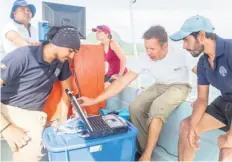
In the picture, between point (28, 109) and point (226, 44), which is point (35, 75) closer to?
point (28, 109)

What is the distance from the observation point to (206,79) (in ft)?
5.05

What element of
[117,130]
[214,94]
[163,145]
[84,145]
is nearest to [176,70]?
[214,94]

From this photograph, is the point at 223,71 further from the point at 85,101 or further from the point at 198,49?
the point at 85,101

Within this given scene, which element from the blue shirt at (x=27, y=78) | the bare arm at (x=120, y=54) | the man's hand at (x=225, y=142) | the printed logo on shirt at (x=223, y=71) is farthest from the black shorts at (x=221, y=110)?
the bare arm at (x=120, y=54)

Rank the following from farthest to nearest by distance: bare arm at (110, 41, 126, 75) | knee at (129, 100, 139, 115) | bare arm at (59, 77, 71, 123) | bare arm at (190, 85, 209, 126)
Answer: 1. bare arm at (110, 41, 126, 75)
2. knee at (129, 100, 139, 115)
3. bare arm at (59, 77, 71, 123)
4. bare arm at (190, 85, 209, 126)

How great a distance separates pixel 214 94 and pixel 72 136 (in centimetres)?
119

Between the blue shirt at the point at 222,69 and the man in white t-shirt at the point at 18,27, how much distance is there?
1.58 metres

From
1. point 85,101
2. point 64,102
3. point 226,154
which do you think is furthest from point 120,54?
point 226,154

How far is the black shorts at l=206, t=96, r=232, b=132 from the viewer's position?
1.42m

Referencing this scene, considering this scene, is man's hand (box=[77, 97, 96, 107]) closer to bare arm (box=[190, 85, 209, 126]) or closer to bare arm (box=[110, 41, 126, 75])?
bare arm (box=[190, 85, 209, 126])

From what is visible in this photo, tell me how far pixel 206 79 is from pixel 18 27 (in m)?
1.86

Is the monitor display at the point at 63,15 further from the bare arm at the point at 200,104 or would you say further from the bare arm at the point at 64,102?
the bare arm at the point at 200,104

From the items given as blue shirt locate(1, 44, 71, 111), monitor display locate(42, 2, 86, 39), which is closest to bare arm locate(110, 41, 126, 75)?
monitor display locate(42, 2, 86, 39)

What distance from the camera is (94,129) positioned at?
1.35 meters
